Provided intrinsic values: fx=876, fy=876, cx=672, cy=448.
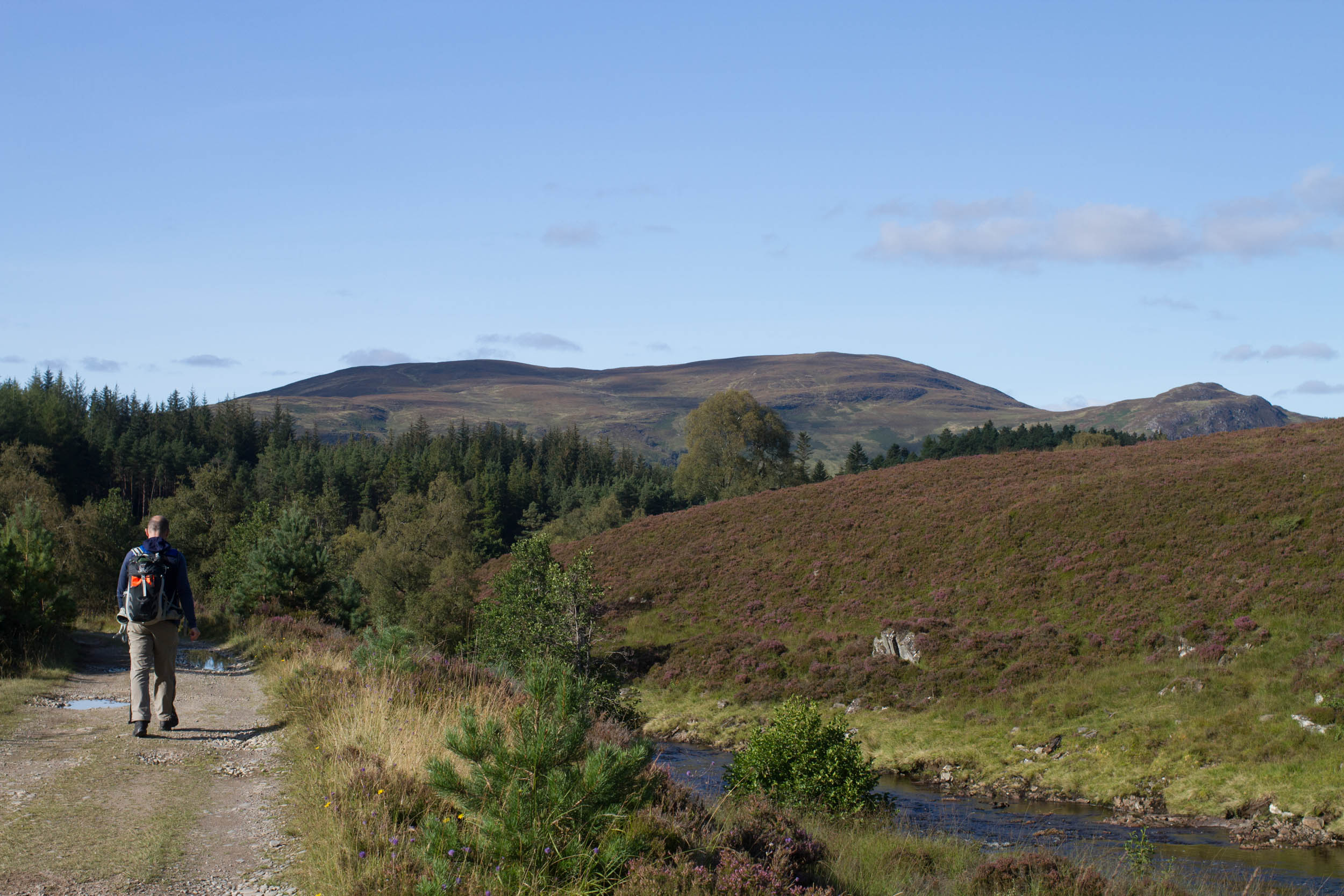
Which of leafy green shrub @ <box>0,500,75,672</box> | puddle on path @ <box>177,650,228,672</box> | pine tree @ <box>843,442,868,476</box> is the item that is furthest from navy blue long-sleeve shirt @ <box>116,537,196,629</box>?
pine tree @ <box>843,442,868,476</box>

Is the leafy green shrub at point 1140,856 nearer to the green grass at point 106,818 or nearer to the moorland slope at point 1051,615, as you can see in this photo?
the green grass at point 106,818

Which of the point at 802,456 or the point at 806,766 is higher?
the point at 802,456

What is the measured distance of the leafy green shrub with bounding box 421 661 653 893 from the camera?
15.3ft

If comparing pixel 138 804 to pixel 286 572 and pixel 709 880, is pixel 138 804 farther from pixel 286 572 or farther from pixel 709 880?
pixel 286 572

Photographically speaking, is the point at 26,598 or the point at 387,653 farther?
the point at 26,598

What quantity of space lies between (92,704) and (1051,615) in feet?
93.1

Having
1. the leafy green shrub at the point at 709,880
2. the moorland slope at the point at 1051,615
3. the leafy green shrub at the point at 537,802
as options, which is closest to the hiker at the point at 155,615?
the leafy green shrub at the point at 537,802

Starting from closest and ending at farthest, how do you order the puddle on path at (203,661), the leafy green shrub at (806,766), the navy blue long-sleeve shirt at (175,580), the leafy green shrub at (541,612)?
1. the navy blue long-sleeve shirt at (175,580)
2. the leafy green shrub at (806,766)
3. the puddle on path at (203,661)
4. the leafy green shrub at (541,612)

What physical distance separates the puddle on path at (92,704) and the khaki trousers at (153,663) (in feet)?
5.59

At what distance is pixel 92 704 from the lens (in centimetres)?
1030

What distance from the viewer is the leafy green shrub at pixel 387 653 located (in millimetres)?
10547

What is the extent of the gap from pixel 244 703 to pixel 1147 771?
1954 cm

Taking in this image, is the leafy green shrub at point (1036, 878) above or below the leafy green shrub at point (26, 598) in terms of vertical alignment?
below

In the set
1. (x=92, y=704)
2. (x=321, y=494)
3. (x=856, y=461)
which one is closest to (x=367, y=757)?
(x=92, y=704)
